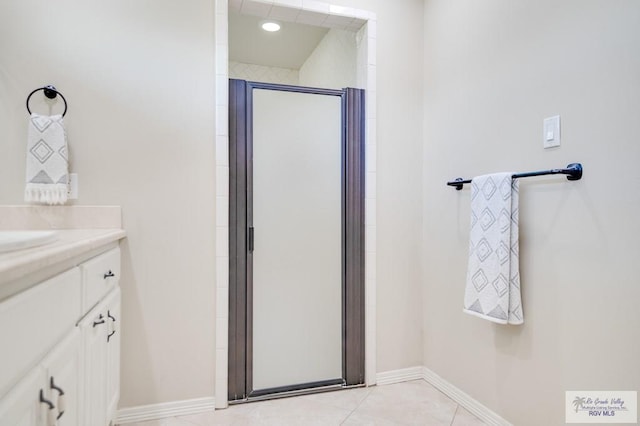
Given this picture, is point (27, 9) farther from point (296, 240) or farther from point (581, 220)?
point (581, 220)

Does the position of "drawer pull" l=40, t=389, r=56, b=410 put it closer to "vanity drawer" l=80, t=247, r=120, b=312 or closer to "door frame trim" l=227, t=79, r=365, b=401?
"vanity drawer" l=80, t=247, r=120, b=312

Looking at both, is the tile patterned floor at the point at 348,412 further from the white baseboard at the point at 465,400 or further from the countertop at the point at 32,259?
the countertop at the point at 32,259

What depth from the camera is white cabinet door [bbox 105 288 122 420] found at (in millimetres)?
1512

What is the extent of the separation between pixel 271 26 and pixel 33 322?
2920 millimetres

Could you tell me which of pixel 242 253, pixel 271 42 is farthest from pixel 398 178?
pixel 271 42

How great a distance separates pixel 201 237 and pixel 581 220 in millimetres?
1692

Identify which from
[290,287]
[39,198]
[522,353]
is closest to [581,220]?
[522,353]

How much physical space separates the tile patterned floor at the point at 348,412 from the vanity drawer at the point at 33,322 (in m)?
1.10

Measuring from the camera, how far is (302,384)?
2.14 metres

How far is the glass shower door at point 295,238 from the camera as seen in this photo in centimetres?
208

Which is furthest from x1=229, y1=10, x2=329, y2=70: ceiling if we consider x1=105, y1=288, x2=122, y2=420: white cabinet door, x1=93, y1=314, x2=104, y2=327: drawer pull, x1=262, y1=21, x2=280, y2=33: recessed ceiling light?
x1=93, y1=314, x2=104, y2=327: drawer pull

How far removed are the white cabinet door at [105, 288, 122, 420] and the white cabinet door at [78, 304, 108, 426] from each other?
0.25 feet
